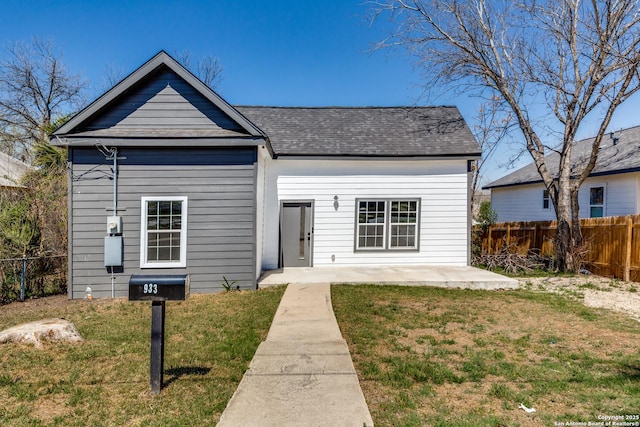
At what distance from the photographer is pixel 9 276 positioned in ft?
24.9

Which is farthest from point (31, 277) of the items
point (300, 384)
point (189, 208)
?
point (300, 384)

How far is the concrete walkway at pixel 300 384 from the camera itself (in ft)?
9.44

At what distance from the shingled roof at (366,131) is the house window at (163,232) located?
3.54m

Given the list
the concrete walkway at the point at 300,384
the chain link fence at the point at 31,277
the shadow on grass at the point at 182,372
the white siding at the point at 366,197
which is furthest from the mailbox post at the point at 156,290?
the white siding at the point at 366,197

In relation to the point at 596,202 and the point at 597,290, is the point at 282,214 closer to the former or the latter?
the point at 597,290

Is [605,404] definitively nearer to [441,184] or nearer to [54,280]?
[441,184]

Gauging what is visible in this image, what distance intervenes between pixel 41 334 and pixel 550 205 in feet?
60.2

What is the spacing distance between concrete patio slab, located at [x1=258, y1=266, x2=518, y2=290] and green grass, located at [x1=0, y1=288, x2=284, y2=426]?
2597 millimetres

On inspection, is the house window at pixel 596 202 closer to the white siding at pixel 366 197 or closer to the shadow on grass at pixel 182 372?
the white siding at pixel 366 197

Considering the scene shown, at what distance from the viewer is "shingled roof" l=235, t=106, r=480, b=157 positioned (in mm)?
10570

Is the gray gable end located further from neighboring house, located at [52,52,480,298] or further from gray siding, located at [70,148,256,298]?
gray siding, located at [70,148,256,298]

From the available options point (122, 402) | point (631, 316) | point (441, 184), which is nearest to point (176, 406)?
point (122, 402)

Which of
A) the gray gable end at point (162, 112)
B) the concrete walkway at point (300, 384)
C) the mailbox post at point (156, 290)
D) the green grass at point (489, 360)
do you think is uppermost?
the gray gable end at point (162, 112)

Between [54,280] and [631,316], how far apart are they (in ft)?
40.4
